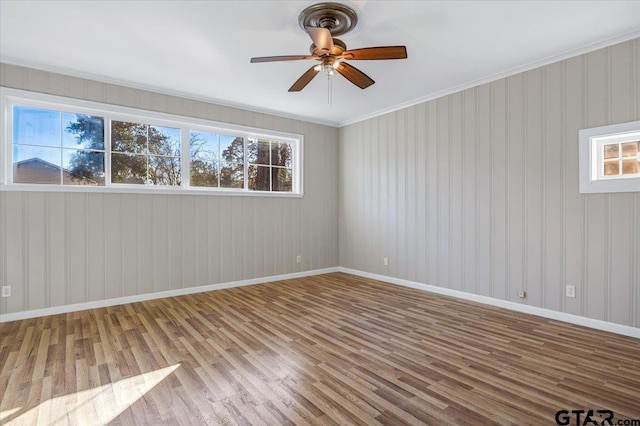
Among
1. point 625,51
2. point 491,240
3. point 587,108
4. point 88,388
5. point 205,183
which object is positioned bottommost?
point 88,388

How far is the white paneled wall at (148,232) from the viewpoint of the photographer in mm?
3518

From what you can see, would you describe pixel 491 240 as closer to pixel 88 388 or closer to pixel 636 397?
pixel 636 397

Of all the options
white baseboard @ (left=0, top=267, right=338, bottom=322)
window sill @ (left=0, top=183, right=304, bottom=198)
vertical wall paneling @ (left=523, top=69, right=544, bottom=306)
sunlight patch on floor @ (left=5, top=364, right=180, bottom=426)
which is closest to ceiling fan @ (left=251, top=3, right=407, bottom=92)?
vertical wall paneling @ (left=523, top=69, right=544, bottom=306)

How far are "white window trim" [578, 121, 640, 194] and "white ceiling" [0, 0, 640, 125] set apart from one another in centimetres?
82

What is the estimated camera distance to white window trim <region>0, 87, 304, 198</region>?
3.45 m

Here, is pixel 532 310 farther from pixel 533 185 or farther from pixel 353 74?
pixel 353 74

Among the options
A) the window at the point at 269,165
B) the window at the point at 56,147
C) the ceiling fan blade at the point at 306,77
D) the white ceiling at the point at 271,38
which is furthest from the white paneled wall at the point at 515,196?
the window at the point at 56,147

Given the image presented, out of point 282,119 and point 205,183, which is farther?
point 282,119

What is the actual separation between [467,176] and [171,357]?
151 inches

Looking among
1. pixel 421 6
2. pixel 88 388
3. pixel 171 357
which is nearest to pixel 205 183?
pixel 171 357

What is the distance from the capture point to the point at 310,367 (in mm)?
2416

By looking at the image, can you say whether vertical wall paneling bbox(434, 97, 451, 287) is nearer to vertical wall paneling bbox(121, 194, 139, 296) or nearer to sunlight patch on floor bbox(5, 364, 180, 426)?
sunlight patch on floor bbox(5, 364, 180, 426)

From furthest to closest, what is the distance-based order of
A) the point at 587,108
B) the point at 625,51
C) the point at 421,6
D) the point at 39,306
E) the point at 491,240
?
the point at 491,240
the point at 39,306
the point at 587,108
the point at 625,51
the point at 421,6

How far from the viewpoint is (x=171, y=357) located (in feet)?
8.50
